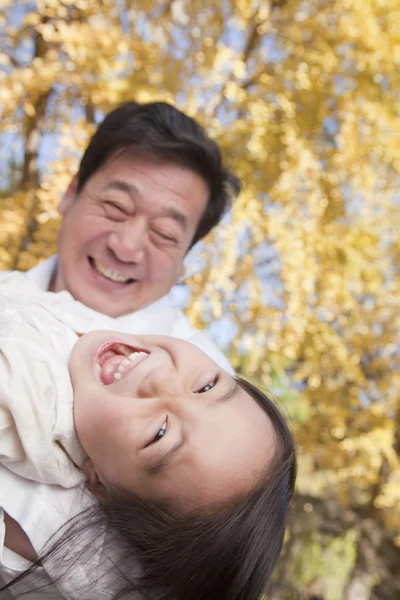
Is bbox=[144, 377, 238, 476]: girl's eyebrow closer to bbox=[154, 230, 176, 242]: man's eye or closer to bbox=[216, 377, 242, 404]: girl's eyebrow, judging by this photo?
bbox=[216, 377, 242, 404]: girl's eyebrow

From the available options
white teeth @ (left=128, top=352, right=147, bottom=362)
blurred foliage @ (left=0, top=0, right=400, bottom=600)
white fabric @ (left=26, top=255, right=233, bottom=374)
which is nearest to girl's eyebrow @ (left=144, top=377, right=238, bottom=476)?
white teeth @ (left=128, top=352, right=147, bottom=362)

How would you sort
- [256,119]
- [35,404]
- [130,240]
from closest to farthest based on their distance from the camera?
1. [35,404]
2. [130,240]
3. [256,119]

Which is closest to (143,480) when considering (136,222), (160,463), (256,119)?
(160,463)

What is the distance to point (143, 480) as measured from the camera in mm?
1171

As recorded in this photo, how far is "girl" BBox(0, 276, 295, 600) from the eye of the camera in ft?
3.67

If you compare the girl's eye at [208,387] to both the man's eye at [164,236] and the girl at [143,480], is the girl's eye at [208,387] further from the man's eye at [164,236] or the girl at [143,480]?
the man's eye at [164,236]

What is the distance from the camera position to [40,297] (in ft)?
4.89

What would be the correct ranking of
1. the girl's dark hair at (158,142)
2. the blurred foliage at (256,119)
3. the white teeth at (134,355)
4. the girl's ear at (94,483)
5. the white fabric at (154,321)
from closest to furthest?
the girl's ear at (94,483) → the white teeth at (134,355) → the white fabric at (154,321) → the girl's dark hair at (158,142) → the blurred foliage at (256,119)

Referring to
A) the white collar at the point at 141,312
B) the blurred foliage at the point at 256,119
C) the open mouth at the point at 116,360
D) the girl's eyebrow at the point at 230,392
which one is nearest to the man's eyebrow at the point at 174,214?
the white collar at the point at 141,312

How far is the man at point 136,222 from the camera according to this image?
1.74m

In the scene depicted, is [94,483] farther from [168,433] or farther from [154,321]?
[154,321]

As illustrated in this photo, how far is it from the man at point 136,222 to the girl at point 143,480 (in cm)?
47

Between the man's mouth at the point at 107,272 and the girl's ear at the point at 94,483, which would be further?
the man's mouth at the point at 107,272

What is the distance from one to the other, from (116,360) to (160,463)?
0.97ft
